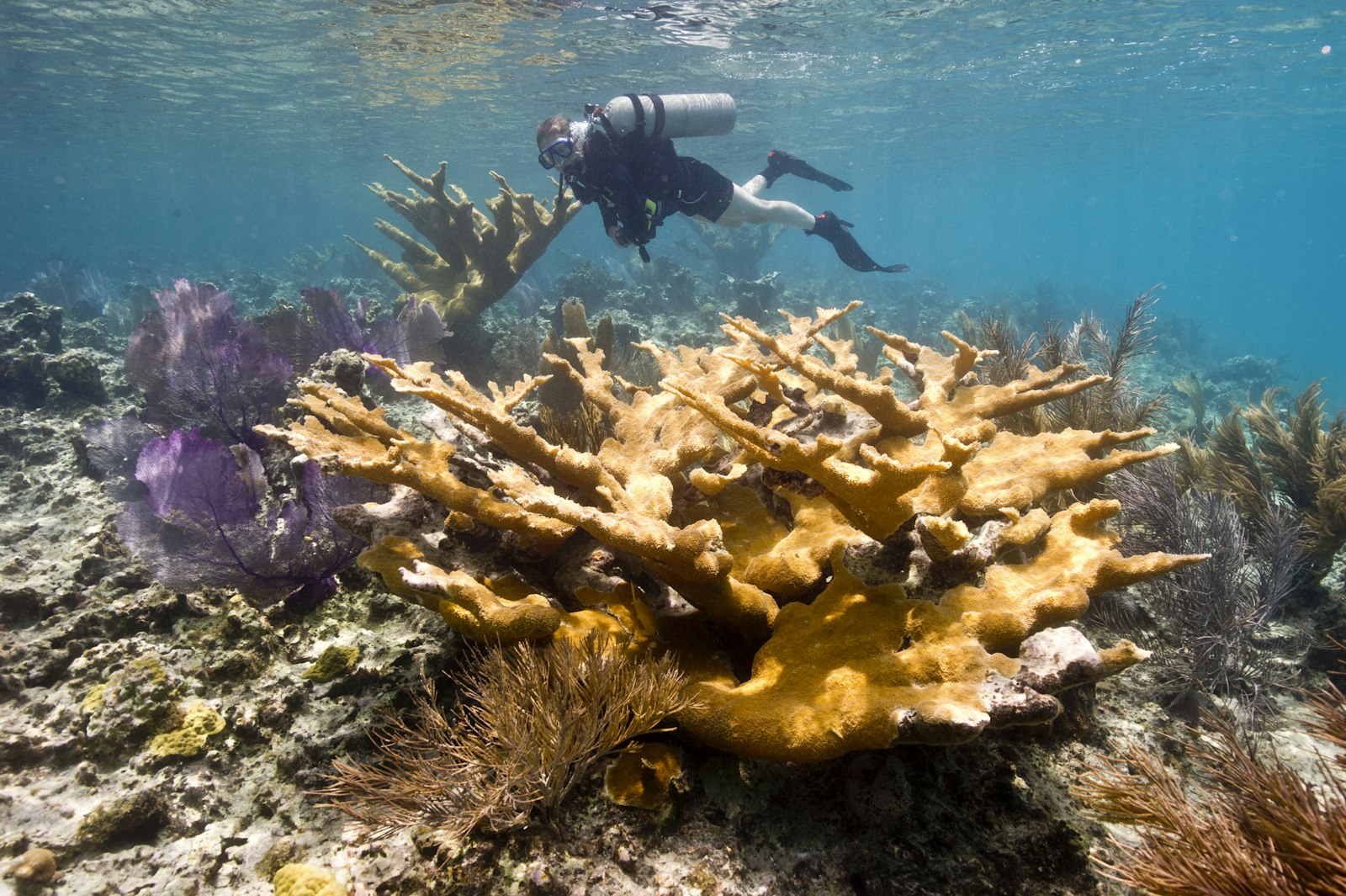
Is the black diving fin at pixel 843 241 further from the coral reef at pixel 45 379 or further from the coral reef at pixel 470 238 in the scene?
the coral reef at pixel 45 379

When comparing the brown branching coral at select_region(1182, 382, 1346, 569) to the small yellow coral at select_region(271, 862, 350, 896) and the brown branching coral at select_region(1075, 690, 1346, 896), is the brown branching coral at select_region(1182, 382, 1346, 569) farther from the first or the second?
the small yellow coral at select_region(271, 862, 350, 896)

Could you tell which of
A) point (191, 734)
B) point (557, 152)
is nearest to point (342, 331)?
point (557, 152)

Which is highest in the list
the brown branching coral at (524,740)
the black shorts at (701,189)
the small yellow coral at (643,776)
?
the black shorts at (701,189)

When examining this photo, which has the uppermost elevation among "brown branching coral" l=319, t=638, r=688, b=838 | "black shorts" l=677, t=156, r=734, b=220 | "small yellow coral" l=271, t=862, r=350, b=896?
"black shorts" l=677, t=156, r=734, b=220

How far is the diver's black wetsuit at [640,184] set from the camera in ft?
25.2

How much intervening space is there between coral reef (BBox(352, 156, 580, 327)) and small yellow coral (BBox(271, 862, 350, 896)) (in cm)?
812

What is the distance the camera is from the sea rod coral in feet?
6.37

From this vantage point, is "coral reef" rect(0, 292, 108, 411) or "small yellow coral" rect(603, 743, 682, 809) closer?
"small yellow coral" rect(603, 743, 682, 809)

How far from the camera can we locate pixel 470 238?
9.73 m

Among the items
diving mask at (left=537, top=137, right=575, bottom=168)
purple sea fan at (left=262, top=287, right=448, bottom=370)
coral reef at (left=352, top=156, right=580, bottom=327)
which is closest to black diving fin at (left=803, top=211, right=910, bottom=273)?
coral reef at (left=352, top=156, right=580, bottom=327)

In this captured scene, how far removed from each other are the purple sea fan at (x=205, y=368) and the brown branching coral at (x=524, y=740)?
3895mm

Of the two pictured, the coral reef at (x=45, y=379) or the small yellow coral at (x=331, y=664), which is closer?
the small yellow coral at (x=331, y=664)

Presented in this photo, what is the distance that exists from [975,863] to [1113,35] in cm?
2848

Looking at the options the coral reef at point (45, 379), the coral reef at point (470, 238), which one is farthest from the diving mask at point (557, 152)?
the coral reef at point (45, 379)
